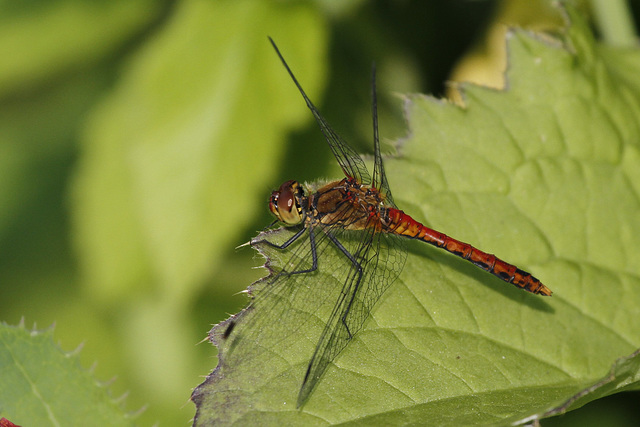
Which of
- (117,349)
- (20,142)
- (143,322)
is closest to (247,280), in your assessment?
(143,322)

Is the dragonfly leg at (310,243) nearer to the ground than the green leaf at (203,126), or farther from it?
nearer to the ground

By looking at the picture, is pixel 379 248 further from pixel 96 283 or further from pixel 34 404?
pixel 96 283

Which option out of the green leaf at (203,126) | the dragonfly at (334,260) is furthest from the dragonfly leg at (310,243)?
the green leaf at (203,126)

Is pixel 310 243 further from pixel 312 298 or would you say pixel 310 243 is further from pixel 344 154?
pixel 344 154

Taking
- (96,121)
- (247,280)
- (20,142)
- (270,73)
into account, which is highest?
(20,142)

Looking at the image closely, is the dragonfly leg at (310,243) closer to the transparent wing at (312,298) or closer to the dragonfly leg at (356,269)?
the transparent wing at (312,298)

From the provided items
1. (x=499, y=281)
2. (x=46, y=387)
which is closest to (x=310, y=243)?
(x=499, y=281)

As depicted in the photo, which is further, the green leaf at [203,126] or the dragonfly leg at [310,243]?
the green leaf at [203,126]
